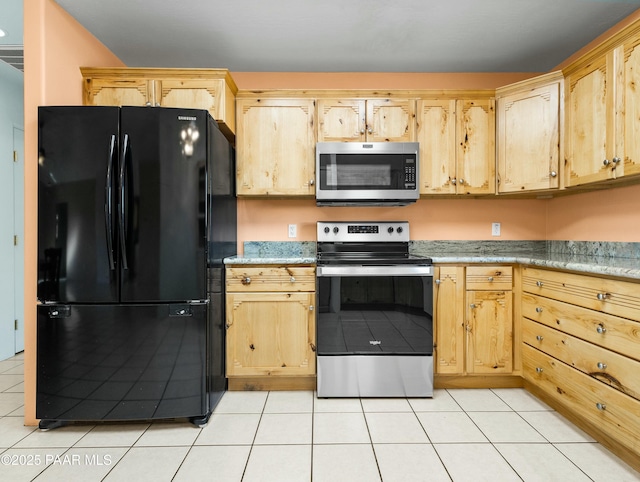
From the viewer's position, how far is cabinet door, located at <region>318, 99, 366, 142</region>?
8.61 feet

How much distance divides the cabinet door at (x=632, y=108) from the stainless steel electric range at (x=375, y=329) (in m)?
1.21

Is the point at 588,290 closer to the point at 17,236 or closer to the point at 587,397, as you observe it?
the point at 587,397

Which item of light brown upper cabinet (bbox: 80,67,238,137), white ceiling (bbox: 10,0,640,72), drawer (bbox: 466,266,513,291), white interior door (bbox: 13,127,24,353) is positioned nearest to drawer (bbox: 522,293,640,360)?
drawer (bbox: 466,266,513,291)

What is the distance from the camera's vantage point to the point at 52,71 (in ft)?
6.71

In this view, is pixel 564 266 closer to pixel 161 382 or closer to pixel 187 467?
pixel 187 467

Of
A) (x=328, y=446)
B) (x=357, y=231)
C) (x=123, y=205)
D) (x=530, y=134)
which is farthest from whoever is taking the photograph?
(x=357, y=231)

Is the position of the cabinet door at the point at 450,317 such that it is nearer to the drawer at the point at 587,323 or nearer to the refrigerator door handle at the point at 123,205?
the drawer at the point at 587,323

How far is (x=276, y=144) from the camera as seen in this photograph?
2627 millimetres

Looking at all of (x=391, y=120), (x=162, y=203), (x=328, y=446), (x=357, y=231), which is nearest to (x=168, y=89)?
(x=162, y=203)

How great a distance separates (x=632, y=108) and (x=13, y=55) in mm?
4311

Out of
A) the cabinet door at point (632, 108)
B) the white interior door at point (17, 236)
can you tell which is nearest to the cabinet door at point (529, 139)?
the cabinet door at point (632, 108)

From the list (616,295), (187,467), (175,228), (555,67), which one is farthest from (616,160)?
(187,467)

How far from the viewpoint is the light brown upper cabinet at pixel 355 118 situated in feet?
8.61

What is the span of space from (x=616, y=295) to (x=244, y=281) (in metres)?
2.06
